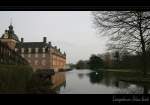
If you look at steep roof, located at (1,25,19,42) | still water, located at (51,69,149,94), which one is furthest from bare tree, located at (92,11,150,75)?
steep roof, located at (1,25,19,42)

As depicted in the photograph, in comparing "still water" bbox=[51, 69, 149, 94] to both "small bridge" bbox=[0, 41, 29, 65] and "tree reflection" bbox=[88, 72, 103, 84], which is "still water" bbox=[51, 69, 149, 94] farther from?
"small bridge" bbox=[0, 41, 29, 65]

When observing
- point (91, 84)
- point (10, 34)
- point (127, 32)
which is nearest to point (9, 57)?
point (10, 34)

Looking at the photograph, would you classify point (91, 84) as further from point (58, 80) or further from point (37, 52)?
point (37, 52)

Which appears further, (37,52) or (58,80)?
(37,52)

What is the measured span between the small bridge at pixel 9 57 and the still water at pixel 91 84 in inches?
15.2

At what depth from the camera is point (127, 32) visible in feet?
8.66

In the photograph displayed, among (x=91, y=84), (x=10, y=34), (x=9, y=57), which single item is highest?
(x=10, y=34)

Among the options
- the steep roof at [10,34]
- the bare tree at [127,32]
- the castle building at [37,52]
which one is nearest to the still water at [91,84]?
the castle building at [37,52]

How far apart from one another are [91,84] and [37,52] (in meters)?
→ 0.74

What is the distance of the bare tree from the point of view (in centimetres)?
257
